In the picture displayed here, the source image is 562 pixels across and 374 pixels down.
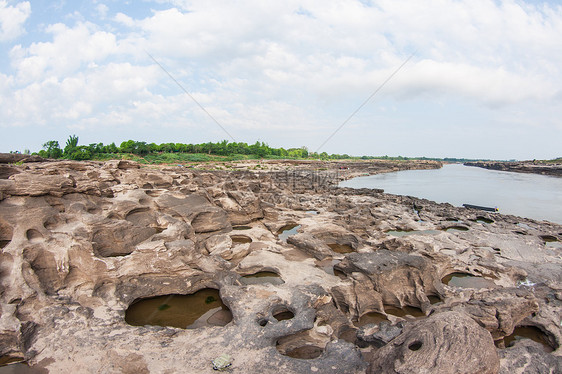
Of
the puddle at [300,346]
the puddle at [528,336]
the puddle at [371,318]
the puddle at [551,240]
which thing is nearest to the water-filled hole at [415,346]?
the puddle at [300,346]

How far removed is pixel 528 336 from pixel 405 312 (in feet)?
9.27

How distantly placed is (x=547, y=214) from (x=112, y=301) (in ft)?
106

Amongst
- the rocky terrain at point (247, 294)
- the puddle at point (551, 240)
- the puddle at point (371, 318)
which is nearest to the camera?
the rocky terrain at point (247, 294)

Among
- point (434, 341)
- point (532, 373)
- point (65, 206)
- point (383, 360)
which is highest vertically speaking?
point (65, 206)

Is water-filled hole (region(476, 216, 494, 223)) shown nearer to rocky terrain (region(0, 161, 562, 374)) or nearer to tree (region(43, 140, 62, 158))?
rocky terrain (region(0, 161, 562, 374))

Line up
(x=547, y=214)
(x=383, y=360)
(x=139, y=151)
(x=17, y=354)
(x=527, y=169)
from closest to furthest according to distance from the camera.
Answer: (x=383, y=360) → (x=17, y=354) → (x=547, y=214) → (x=139, y=151) → (x=527, y=169)

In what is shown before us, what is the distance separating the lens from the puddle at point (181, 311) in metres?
7.39

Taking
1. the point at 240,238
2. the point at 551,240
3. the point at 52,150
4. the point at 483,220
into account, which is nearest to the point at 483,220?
the point at 483,220

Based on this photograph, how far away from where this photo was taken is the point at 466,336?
13.6 ft

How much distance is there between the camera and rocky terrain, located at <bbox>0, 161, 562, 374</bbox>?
201 inches

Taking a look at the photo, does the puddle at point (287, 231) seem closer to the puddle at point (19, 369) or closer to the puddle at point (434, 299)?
the puddle at point (434, 299)

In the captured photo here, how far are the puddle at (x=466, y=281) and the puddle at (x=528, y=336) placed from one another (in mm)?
2631

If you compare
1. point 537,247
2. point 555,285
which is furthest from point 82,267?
point 537,247

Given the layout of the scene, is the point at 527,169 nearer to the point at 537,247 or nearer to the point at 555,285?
the point at 537,247
